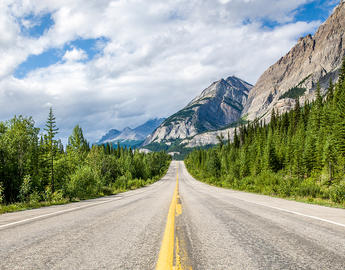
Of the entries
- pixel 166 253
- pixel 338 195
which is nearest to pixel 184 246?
pixel 166 253

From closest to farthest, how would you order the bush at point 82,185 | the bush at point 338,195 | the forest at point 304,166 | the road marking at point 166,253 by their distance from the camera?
the road marking at point 166,253 → the bush at point 338,195 → the bush at point 82,185 → the forest at point 304,166

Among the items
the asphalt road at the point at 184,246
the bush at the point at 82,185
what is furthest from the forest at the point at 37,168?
the asphalt road at the point at 184,246

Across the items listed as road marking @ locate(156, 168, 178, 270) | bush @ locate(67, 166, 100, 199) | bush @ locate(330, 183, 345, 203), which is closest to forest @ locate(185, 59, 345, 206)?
bush @ locate(330, 183, 345, 203)

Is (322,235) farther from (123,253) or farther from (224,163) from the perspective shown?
(224,163)

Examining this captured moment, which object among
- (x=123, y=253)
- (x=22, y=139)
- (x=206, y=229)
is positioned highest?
(x=22, y=139)

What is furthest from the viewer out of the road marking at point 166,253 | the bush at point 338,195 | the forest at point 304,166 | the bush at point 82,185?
the forest at point 304,166

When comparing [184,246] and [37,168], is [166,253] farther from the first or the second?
[37,168]

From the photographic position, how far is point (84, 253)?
3119mm

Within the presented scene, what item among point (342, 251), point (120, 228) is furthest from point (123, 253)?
point (342, 251)

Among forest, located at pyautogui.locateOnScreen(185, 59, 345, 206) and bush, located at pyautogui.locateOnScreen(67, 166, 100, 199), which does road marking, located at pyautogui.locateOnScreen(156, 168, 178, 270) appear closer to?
forest, located at pyautogui.locateOnScreen(185, 59, 345, 206)

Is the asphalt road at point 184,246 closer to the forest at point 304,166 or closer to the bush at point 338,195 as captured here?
the bush at point 338,195

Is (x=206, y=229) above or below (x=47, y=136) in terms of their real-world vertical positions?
below

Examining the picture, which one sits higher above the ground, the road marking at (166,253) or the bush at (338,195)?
the road marking at (166,253)

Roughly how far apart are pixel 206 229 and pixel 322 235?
2253mm
